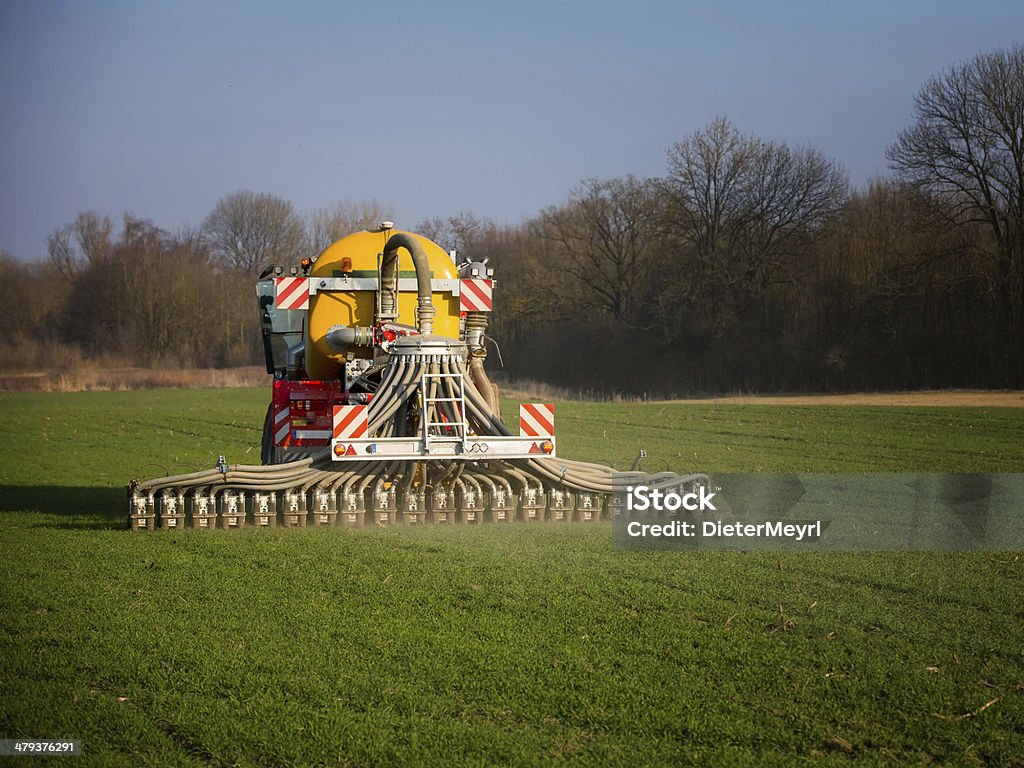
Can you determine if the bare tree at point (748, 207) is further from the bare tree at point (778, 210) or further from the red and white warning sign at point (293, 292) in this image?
the red and white warning sign at point (293, 292)

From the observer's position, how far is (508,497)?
34.6 feet

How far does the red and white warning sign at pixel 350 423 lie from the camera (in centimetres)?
1030

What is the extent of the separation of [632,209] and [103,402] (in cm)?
3421

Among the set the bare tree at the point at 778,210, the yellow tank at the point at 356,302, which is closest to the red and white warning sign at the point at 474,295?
the yellow tank at the point at 356,302

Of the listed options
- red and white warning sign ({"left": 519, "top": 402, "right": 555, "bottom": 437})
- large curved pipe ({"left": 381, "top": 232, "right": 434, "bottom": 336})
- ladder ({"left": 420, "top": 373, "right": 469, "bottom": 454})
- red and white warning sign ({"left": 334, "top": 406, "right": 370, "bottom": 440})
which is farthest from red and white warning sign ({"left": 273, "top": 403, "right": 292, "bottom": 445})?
red and white warning sign ({"left": 519, "top": 402, "right": 555, "bottom": 437})

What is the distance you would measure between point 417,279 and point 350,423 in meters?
2.21

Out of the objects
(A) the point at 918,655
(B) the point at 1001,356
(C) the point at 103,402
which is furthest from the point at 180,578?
(B) the point at 1001,356

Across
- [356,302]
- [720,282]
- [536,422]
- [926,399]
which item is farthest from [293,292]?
[720,282]

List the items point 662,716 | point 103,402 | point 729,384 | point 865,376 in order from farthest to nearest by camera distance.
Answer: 1. point 729,384
2. point 865,376
3. point 103,402
4. point 662,716

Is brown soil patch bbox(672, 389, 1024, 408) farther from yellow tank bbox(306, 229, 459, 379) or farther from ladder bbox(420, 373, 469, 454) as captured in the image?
ladder bbox(420, 373, 469, 454)

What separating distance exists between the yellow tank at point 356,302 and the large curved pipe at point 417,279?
27 centimetres

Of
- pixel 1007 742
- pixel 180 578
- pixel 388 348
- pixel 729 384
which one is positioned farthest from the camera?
pixel 729 384

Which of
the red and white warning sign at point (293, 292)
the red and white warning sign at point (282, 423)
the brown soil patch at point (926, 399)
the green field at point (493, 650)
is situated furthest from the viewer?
the brown soil patch at point (926, 399)

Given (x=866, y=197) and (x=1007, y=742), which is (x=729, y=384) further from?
(x=1007, y=742)
